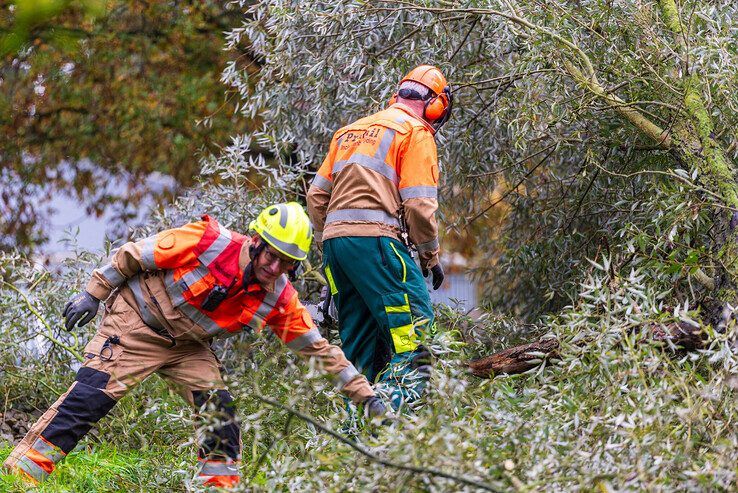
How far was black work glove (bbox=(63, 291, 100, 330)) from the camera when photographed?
4035mm

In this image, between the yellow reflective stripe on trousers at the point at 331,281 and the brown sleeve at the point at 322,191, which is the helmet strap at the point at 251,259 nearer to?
the yellow reflective stripe on trousers at the point at 331,281

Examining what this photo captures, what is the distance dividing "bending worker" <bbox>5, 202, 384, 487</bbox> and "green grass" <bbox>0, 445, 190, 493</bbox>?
14cm

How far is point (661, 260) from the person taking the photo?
15.2 feet

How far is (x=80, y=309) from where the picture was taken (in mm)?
4051

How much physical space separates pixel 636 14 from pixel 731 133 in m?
0.82

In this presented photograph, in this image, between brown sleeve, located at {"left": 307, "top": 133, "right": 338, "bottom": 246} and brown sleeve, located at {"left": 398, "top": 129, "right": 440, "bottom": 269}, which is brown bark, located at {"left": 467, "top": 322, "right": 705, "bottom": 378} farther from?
brown sleeve, located at {"left": 307, "top": 133, "right": 338, "bottom": 246}

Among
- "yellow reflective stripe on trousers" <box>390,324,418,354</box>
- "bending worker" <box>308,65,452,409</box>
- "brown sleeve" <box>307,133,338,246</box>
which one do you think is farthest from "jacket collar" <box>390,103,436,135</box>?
"yellow reflective stripe on trousers" <box>390,324,418,354</box>

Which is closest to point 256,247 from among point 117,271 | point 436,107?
point 117,271

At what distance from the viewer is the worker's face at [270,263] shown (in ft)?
13.2

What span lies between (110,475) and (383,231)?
1.77 meters

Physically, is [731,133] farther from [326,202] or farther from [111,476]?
[111,476]

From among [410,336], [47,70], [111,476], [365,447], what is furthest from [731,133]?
[47,70]

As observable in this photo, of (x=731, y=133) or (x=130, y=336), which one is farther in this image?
(x=731, y=133)

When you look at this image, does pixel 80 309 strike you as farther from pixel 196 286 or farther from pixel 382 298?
pixel 382 298
